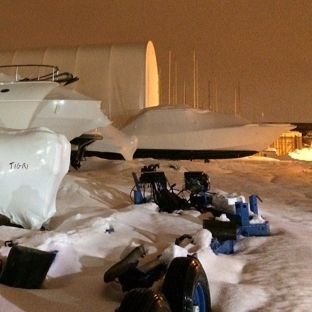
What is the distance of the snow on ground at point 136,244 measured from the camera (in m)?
1.67

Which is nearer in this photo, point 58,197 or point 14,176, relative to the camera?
point 14,176

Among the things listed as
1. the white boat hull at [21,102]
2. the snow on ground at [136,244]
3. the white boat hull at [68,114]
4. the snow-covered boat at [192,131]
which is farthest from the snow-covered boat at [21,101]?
the snow-covered boat at [192,131]

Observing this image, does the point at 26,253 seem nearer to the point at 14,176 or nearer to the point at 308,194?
the point at 14,176

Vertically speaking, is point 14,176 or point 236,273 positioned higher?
point 14,176

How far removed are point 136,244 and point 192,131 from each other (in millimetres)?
6490

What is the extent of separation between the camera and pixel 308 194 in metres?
4.65

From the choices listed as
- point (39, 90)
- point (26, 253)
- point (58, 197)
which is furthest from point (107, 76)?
point (26, 253)

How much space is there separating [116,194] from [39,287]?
2.41 meters

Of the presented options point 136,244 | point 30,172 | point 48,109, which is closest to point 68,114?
point 48,109

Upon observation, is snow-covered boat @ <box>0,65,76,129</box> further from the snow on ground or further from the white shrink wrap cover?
the white shrink wrap cover

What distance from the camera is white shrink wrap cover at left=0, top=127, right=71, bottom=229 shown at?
2.84 metres

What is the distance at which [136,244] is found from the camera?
7.78 feet

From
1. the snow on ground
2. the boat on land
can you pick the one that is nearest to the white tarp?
the boat on land

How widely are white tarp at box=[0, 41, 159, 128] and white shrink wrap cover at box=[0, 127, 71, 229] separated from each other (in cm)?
686
